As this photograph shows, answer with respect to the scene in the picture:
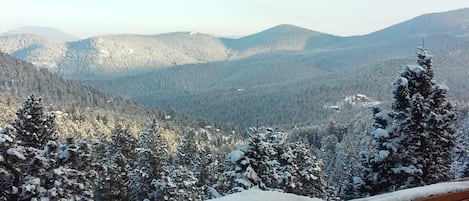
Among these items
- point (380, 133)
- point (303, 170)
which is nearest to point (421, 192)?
→ point (380, 133)

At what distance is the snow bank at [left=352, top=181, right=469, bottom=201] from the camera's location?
4.83 m

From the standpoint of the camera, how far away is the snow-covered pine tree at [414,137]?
14.2 metres

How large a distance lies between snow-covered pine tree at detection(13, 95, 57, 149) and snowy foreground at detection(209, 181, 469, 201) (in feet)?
44.2

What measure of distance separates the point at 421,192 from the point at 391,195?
1.53 ft

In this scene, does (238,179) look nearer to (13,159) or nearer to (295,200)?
(13,159)

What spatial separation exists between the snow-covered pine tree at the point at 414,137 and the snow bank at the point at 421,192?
8594 mm

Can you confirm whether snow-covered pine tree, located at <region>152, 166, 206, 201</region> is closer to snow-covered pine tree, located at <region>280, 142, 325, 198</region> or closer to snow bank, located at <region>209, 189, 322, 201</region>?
snow-covered pine tree, located at <region>280, 142, 325, 198</region>

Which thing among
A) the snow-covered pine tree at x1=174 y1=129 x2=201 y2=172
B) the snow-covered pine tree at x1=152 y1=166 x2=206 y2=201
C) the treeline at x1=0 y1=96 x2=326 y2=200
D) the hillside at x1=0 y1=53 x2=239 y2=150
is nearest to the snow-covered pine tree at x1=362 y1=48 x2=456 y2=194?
the treeline at x1=0 y1=96 x2=326 y2=200

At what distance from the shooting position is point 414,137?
563 inches

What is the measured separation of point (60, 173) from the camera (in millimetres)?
15477

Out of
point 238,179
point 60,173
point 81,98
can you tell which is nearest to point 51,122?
point 60,173

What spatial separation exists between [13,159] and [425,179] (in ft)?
39.4

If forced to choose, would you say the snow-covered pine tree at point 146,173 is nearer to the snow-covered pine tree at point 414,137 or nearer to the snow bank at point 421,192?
the snow-covered pine tree at point 414,137

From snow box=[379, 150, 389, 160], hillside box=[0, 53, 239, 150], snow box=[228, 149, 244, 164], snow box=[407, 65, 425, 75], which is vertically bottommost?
hillside box=[0, 53, 239, 150]
